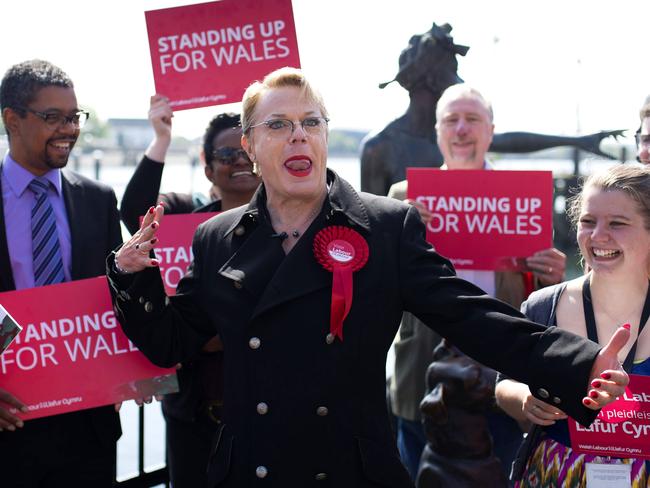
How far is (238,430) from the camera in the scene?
261 centimetres

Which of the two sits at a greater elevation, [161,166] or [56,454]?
[161,166]

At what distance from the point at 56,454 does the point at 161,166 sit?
140cm

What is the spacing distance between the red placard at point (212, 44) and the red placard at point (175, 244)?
645mm

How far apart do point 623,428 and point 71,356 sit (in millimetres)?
2024

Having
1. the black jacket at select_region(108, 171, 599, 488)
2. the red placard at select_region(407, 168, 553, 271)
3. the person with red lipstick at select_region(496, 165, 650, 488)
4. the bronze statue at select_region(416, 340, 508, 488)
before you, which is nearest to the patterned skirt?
the person with red lipstick at select_region(496, 165, 650, 488)

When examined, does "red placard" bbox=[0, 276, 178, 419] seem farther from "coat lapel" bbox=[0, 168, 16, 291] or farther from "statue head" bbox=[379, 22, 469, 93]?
"statue head" bbox=[379, 22, 469, 93]

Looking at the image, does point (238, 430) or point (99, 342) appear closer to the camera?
point (238, 430)

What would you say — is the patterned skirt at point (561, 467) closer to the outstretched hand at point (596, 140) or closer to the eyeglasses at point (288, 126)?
the eyeglasses at point (288, 126)

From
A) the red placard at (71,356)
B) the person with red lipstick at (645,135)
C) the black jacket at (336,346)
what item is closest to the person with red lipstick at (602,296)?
the black jacket at (336,346)

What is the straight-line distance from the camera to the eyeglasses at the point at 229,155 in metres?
3.96

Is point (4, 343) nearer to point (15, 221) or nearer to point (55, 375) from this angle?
point (55, 375)

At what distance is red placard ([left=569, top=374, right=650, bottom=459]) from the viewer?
8.57 ft

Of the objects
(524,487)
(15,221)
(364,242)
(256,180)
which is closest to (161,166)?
(256,180)

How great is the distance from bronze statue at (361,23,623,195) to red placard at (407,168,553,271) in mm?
953
